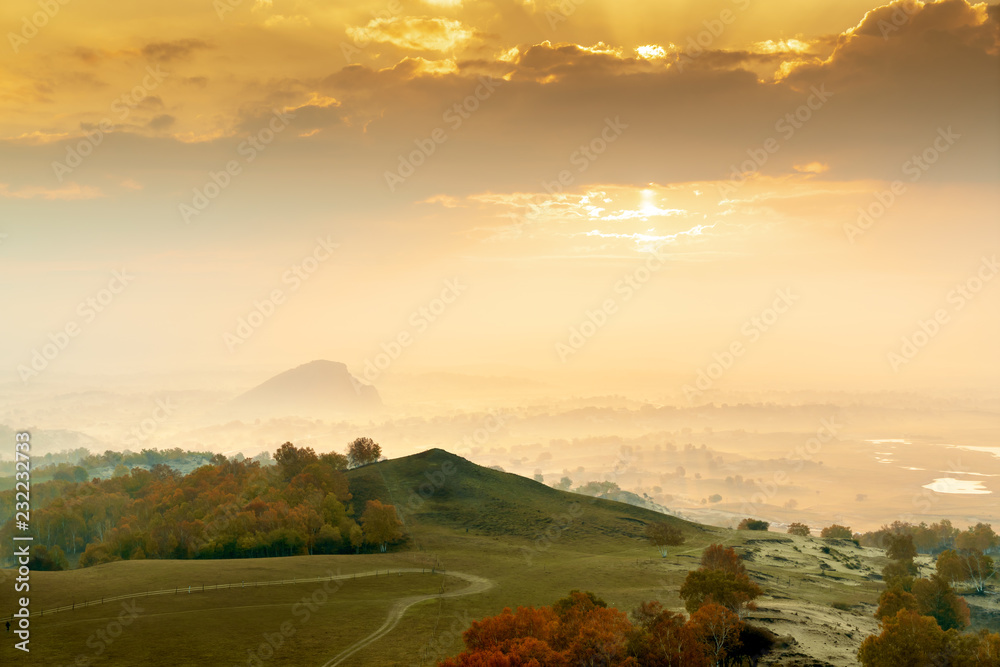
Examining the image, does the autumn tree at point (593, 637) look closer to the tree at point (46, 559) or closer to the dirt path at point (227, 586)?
the dirt path at point (227, 586)

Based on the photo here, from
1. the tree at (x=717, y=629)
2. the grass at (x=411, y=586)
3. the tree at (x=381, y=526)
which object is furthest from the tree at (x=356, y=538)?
the tree at (x=717, y=629)

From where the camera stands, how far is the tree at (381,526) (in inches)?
5969

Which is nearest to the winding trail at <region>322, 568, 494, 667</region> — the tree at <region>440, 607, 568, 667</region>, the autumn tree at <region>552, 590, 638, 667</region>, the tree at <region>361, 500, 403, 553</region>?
the tree at <region>440, 607, 568, 667</region>

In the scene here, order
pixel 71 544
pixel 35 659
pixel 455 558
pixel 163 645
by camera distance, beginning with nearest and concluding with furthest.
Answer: pixel 35 659 → pixel 163 645 → pixel 455 558 → pixel 71 544

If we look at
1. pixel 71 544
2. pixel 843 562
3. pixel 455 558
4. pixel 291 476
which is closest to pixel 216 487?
pixel 291 476

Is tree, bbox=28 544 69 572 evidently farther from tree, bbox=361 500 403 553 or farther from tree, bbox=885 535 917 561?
tree, bbox=885 535 917 561

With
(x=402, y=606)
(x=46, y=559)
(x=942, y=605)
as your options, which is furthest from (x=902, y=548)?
(x=46, y=559)

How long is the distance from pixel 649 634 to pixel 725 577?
21.9 meters

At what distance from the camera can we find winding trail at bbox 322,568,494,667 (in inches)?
3054

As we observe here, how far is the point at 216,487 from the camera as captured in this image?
18600 cm

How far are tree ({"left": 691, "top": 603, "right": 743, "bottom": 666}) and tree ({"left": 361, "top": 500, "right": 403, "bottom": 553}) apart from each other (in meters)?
88.0

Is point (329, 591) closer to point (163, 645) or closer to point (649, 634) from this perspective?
point (163, 645)

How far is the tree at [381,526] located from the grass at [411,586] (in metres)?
4.91

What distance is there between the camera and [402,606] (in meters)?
97.7
